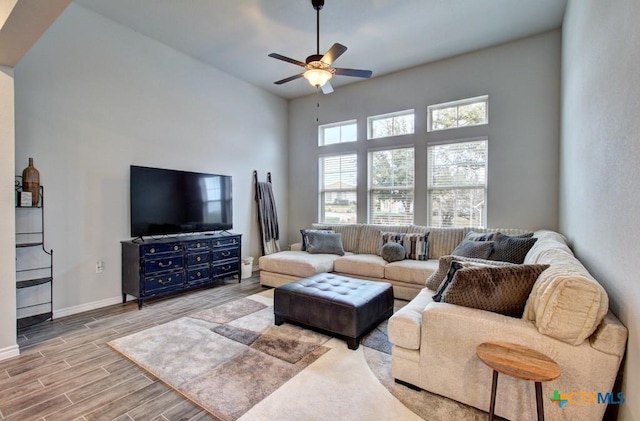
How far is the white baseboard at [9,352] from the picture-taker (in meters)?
2.48

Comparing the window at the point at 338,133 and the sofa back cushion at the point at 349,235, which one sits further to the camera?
the window at the point at 338,133

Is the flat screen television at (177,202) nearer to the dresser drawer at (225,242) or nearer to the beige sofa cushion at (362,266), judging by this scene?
the dresser drawer at (225,242)

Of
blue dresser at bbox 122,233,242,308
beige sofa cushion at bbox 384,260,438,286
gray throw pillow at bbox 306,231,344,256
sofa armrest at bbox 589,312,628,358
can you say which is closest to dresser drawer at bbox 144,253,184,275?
blue dresser at bbox 122,233,242,308

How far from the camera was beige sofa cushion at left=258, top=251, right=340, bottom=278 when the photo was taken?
4.21m

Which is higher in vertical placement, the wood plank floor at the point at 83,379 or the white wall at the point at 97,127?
the white wall at the point at 97,127

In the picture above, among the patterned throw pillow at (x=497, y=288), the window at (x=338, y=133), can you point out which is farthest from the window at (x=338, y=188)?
the patterned throw pillow at (x=497, y=288)

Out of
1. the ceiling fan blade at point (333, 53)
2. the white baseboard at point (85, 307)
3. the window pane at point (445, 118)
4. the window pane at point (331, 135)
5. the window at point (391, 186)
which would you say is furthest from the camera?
the window pane at point (331, 135)

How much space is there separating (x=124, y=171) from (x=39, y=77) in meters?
1.24

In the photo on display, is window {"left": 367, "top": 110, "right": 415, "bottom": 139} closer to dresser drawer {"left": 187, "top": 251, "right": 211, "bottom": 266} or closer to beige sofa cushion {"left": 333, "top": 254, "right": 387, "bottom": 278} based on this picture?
beige sofa cushion {"left": 333, "top": 254, "right": 387, "bottom": 278}

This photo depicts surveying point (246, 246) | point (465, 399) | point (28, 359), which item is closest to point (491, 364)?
point (465, 399)

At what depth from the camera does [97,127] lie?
3.68m

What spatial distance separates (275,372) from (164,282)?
7.66 feet

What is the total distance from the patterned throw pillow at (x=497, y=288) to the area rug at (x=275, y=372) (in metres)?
0.65

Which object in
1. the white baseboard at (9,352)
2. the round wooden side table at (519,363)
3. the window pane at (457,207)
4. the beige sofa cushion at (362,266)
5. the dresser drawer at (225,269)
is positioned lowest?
the white baseboard at (9,352)
